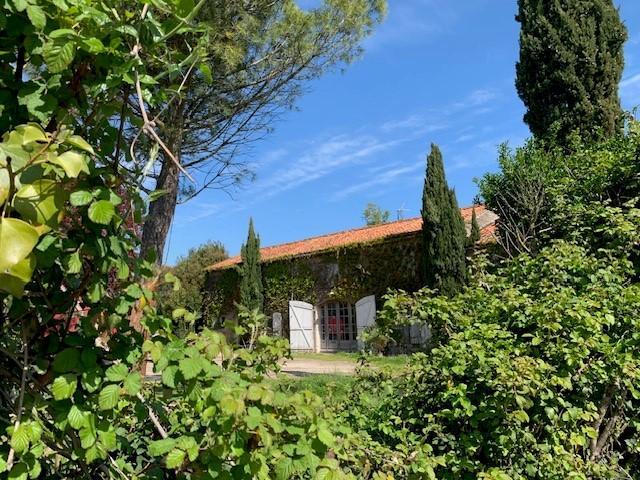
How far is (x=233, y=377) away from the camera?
1300 mm

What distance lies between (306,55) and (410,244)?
911 cm

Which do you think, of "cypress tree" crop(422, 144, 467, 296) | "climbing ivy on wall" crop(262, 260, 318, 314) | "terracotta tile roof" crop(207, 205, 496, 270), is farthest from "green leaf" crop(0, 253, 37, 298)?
"climbing ivy on wall" crop(262, 260, 318, 314)

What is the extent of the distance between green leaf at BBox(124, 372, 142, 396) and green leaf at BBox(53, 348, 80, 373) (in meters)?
0.11

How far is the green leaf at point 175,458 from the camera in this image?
1185 mm

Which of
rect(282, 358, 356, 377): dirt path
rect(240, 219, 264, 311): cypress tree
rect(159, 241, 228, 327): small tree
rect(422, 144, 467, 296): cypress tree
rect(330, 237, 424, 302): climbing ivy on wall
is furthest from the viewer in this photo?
rect(159, 241, 228, 327): small tree

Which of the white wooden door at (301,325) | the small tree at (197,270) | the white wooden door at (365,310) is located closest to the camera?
the white wooden door at (365,310)

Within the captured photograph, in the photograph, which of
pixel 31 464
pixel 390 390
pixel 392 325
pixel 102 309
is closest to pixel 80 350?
pixel 102 309

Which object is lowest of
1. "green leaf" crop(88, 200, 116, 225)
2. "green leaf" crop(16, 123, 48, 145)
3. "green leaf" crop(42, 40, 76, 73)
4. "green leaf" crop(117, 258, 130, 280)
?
"green leaf" crop(117, 258, 130, 280)

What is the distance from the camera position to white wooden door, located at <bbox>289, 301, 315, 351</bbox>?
1875 centimetres

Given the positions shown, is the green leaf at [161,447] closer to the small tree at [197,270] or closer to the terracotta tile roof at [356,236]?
the terracotta tile roof at [356,236]

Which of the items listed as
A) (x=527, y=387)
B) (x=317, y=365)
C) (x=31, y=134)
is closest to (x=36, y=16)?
(x=31, y=134)

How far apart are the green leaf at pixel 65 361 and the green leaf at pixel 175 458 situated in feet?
1.01

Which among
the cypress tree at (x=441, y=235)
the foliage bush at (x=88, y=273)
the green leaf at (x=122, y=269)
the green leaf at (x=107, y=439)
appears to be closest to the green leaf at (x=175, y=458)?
the foliage bush at (x=88, y=273)

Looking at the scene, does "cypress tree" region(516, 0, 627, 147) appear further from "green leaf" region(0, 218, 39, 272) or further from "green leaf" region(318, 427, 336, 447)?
"green leaf" region(0, 218, 39, 272)
